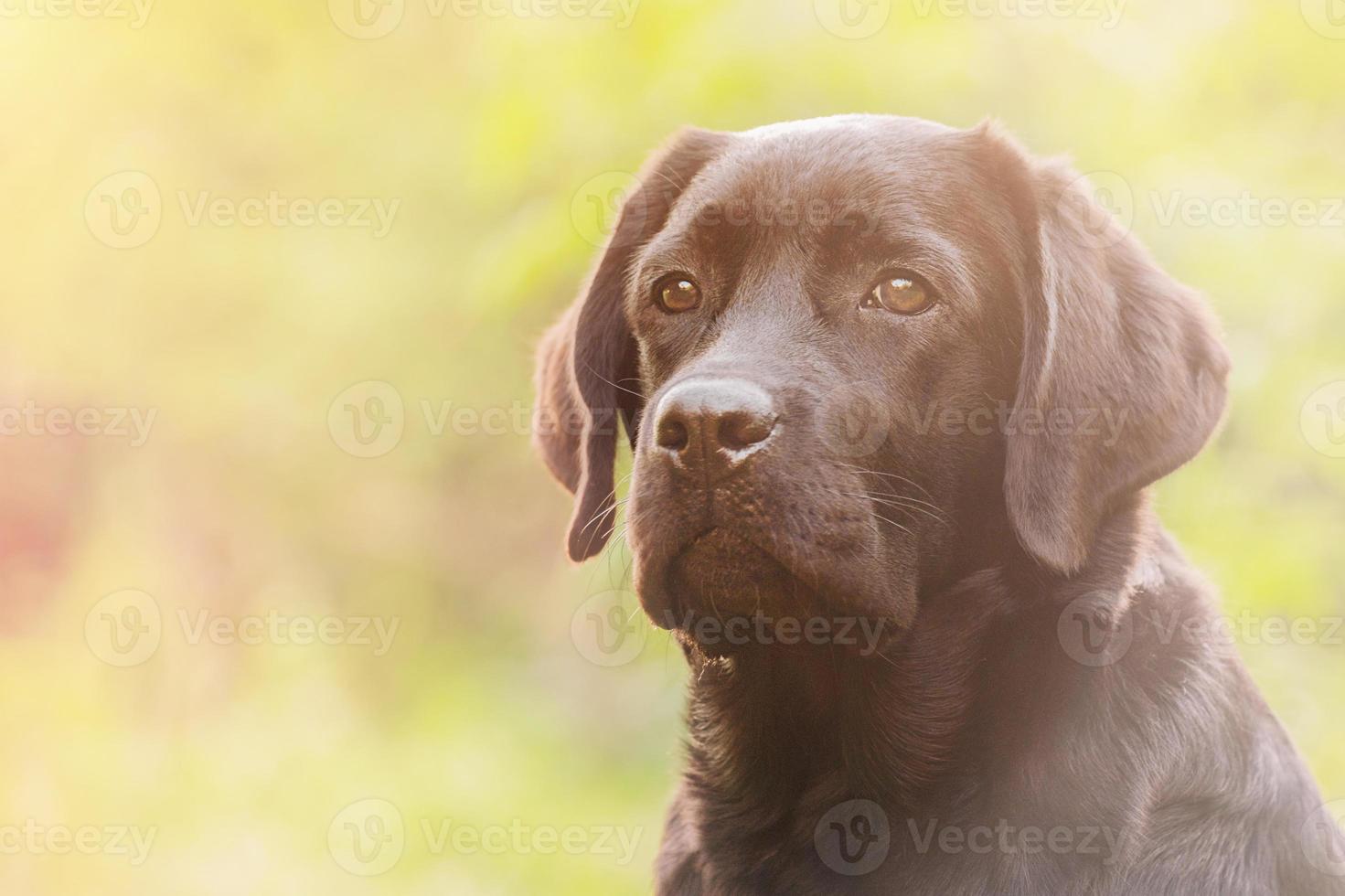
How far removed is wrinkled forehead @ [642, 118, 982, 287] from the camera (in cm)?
295

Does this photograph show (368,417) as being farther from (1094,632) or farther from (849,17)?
(1094,632)

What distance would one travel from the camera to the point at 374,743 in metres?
6.82

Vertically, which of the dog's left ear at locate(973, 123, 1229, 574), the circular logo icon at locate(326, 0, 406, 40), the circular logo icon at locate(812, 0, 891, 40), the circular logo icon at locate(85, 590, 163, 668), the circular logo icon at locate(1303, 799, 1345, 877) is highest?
the circular logo icon at locate(326, 0, 406, 40)

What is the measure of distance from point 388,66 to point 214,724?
369 cm

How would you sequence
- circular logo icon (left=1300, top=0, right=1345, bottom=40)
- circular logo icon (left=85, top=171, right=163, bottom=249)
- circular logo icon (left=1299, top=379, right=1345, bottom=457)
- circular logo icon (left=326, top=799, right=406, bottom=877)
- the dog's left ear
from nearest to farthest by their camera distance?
the dog's left ear → circular logo icon (left=1299, top=379, right=1345, bottom=457) → circular logo icon (left=1300, top=0, right=1345, bottom=40) → circular logo icon (left=326, top=799, right=406, bottom=877) → circular logo icon (left=85, top=171, right=163, bottom=249)

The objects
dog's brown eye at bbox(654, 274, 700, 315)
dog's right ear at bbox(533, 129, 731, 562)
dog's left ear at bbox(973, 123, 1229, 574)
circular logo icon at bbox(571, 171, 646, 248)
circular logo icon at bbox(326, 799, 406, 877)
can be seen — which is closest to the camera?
dog's left ear at bbox(973, 123, 1229, 574)

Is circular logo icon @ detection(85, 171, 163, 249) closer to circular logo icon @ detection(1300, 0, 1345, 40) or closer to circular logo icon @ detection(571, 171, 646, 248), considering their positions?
circular logo icon @ detection(571, 171, 646, 248)

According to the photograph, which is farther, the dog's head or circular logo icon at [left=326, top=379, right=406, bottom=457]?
circular logo icon at [left=326, top=379, right=406, bottom=457]

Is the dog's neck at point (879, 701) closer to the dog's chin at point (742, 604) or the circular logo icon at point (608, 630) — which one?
the dog's chin at point (742, 604)

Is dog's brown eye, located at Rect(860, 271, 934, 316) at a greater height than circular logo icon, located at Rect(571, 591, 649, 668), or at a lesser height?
greater

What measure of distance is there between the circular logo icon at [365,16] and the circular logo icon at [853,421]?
15.6 feet

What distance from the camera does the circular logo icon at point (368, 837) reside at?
6355 mm

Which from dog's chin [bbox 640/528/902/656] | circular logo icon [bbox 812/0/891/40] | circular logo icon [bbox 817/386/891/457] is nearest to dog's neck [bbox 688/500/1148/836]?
dog's chin [bbox 640/528/902/656]

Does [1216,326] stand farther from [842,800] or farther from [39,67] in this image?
[39,67]
